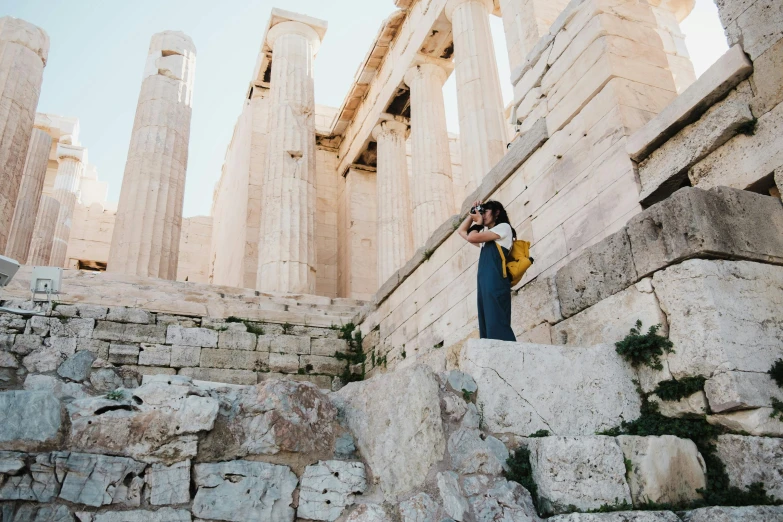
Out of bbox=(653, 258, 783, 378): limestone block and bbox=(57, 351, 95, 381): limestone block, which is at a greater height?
bbox=(57, 351, 95, 381): limestone block

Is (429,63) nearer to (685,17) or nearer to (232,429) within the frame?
(685,17)

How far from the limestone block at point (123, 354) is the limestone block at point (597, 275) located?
6.54 metres

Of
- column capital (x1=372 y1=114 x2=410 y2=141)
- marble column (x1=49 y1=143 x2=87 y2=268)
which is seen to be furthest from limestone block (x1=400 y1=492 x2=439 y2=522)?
marble column (x1=49 y1=143 x2=87 y2=268)

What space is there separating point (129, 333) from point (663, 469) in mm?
8004

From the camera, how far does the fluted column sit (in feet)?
68.3

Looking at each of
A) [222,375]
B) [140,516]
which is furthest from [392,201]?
[140,516]

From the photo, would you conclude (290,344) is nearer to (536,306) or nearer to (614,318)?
(536,306)

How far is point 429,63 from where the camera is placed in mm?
15734

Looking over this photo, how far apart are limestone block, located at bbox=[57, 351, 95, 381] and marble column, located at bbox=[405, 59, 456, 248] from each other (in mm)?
7061

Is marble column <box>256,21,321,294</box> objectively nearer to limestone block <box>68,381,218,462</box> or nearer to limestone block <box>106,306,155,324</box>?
limestone block <box>106,306,155,324</box>

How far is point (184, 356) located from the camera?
9.52 metres

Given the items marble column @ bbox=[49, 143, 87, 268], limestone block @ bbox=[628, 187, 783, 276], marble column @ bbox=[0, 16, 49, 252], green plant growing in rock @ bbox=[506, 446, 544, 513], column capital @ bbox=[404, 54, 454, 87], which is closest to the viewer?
green plant growing in rock @ bbox=[506, 446, 544, 513]

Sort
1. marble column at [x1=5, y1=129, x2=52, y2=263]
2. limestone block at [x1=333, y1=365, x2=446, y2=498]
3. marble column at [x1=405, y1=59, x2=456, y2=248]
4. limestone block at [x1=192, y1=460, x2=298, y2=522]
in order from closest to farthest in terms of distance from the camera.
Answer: limestone block at [x1=192, y1=460, x2=298, y2=522], limestone block at [x1=333, y1=365, x2=446, y2=498], marble column at [x1=405, y1=59, x2=456, y2=248], marble column at [x1=5, y1=129, x2=52, y2=263]

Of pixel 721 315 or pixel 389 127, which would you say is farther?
pixel 389 127
